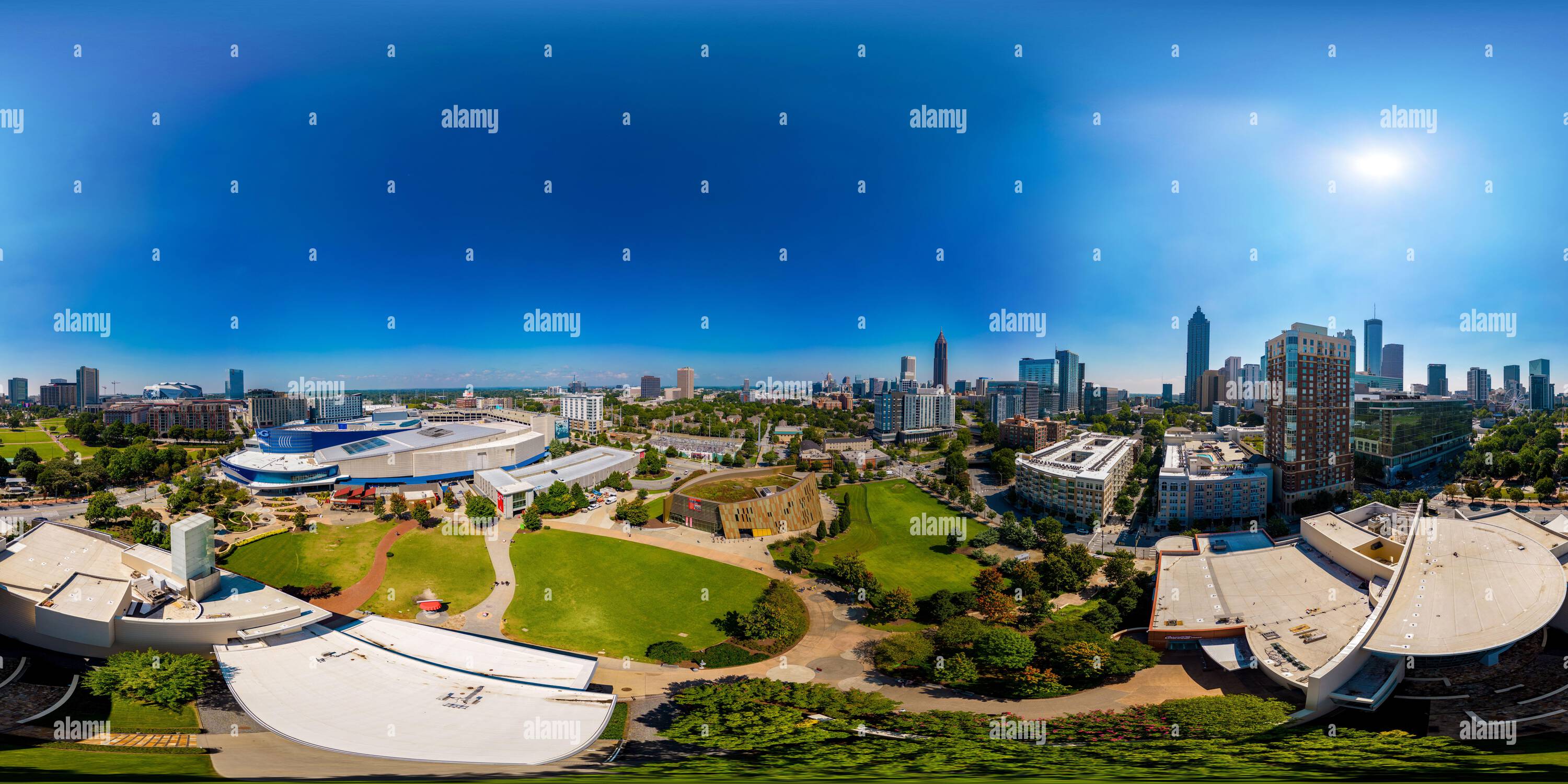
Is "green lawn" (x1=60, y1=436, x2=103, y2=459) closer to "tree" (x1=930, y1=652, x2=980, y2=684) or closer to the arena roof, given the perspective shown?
"tree" (x1=930, y1=652, x2=980, y2=684)

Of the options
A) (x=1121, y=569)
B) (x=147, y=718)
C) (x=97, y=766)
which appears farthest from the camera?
(x=1121, y=569)

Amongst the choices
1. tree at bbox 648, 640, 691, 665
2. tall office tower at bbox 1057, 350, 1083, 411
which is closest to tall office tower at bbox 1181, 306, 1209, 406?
tall office tower at bbox 1057, 350, 1083, 411

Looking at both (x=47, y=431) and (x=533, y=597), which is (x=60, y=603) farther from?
(x=47, y=431)

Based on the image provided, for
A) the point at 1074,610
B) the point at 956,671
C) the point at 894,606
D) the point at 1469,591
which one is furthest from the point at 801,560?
the point at 1469,591

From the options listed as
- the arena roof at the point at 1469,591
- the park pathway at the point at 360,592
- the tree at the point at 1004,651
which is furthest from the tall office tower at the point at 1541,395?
the park pathway at the point at 360,592

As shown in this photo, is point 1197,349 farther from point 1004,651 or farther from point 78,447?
point 78,447

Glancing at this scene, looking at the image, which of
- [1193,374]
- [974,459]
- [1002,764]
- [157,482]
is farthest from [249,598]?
[1193,374]

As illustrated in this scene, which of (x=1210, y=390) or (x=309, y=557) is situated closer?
(x=309, y=557)
